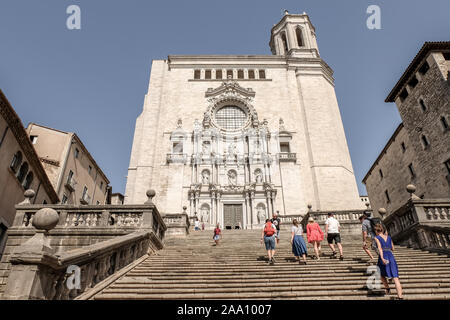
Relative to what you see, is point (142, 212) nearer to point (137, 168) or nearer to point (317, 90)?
point (137, 168)

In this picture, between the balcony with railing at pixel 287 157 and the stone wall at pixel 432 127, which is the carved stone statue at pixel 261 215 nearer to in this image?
the balcony with railing at pixel 287 157

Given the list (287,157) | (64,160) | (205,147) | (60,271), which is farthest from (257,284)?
(64,160)

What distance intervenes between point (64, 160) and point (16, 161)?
7.45 metres

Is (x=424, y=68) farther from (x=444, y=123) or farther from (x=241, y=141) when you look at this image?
(x=241, y=141)

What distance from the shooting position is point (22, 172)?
17078 mm

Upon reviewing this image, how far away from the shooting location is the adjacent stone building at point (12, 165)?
14662mm

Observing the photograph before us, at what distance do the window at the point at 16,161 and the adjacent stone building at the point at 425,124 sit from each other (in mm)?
26806

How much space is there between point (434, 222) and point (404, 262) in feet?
10.4

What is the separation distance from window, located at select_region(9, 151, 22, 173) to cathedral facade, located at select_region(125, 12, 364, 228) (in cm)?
1061

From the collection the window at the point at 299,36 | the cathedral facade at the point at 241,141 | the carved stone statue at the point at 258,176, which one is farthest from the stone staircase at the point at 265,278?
the window at the point at 299,36

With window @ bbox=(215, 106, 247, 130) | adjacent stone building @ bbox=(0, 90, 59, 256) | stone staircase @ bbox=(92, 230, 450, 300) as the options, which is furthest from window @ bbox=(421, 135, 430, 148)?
adjacent stone building @ bbox=(0, 90, 59, 256)

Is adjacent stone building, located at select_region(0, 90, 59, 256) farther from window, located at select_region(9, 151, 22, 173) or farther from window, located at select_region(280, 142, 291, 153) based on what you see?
window, located at select_region(280, 142, 291, 153)

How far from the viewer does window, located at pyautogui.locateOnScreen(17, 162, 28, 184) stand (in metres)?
16.7

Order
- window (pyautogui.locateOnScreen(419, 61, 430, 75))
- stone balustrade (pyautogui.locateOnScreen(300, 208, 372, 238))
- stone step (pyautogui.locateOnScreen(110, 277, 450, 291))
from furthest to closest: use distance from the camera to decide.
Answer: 1. window (pyautogui.locateOnScreen(419, 61, 430, 75))
2. stone balustrade (pyautogui.locateOnScreen(300, 208, 372, 238))
3. stone step (pyautogui.locateOnScreen(110, 277, 450, 291))
